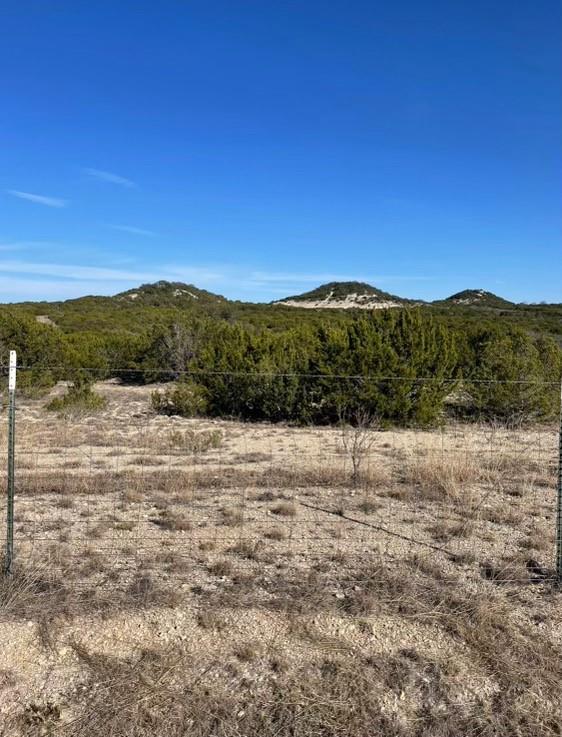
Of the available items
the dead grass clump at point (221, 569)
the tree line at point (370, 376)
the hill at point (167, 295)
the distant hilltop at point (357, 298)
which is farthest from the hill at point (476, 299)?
the dead grass clump at point (221, 569)

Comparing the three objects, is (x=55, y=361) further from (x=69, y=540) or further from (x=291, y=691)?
(x=291, y=691)

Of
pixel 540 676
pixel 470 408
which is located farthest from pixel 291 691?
pixel 470 408

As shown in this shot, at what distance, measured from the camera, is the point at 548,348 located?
2020 centimetres

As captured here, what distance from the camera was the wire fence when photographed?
18.6 ft

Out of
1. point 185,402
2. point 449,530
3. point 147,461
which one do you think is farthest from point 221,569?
point 185,402

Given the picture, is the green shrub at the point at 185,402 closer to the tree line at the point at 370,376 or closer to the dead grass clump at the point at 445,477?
the tree line at the point at 370,376

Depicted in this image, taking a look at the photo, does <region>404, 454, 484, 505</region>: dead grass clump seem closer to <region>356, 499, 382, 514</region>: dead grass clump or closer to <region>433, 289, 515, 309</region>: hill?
<region>356, 499, 382, 514</region>: dead grass clump

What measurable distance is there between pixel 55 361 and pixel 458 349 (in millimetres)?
14813

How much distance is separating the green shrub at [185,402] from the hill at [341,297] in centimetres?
6131

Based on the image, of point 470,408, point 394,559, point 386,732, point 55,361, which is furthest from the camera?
point 55,361

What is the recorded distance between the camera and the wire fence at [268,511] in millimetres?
5684

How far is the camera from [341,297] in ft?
290

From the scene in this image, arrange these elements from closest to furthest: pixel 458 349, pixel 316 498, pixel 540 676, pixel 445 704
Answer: pixel 445 704 < pixel 540 676 < pixel 316 498 < pixel 458 349

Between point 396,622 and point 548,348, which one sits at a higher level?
point 548,348
